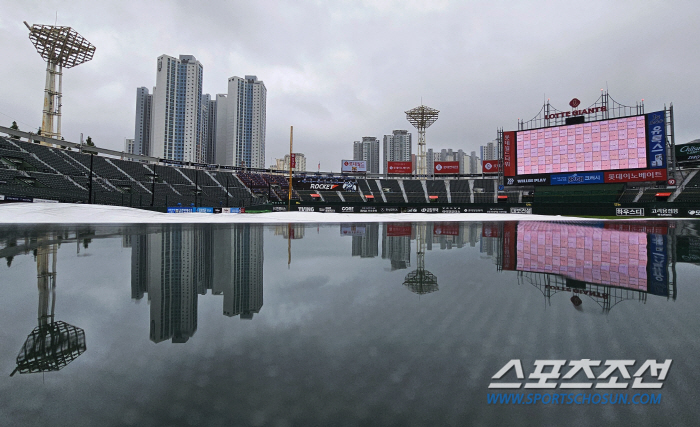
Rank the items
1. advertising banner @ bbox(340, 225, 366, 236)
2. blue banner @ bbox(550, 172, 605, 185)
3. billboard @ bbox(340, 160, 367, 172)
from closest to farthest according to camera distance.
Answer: advertising banner @ bbox(340, 225, 366, 236), blue banner @ bbox(550, 172, 605, 185), billboard @ bbox(340, 160, 367, 172)

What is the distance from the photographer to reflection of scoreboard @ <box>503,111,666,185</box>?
3800 cm

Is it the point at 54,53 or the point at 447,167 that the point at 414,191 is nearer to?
the point at 447,167

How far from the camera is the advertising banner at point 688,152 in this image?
1935 inches

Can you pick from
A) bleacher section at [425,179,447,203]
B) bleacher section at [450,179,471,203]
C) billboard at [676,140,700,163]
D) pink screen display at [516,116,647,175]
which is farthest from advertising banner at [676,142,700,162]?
bleacher section at [425,179,447,203]

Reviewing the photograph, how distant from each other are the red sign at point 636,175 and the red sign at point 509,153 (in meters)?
11.4

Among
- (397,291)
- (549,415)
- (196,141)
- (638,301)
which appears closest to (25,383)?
(549,415)

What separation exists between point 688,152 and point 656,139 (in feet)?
71.8

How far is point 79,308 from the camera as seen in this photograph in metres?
5.05

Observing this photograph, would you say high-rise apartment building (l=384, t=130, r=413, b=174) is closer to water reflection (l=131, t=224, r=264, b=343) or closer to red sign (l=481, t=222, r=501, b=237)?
red sign (l=481, t=222, r=501, b=237)

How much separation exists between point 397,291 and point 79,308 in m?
5.59

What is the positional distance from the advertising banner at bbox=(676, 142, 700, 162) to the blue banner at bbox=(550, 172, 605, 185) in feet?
80.1

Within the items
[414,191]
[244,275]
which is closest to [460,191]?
[414,191]

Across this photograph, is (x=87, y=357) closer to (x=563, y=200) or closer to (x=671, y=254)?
(x=671, y=254)

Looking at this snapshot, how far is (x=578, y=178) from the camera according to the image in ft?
139
